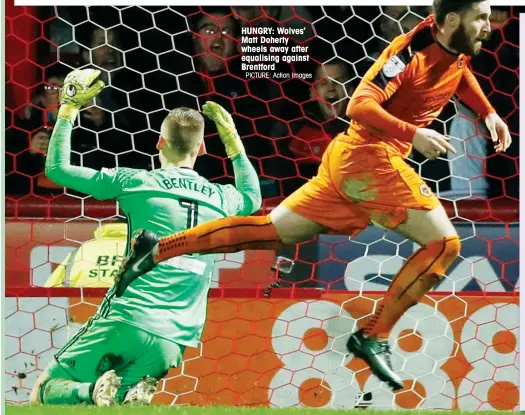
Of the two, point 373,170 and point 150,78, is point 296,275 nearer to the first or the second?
point 373,170

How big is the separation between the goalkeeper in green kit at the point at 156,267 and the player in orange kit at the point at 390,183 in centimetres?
5

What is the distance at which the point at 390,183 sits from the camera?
456cm

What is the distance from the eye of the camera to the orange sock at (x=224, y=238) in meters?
4.59

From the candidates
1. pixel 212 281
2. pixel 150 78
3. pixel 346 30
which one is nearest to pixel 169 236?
pixel 212 281

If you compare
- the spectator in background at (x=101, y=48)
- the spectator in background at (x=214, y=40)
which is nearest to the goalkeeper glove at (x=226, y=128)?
the spectator in background at (x=214, y=40)

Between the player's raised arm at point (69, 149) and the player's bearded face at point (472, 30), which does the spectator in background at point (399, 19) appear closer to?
the player's bearded face at point (472, 30)

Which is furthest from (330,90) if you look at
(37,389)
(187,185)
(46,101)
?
(37,389)

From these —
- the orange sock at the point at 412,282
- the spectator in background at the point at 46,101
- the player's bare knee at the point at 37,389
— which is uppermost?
the spectator in background at the point at 46,101

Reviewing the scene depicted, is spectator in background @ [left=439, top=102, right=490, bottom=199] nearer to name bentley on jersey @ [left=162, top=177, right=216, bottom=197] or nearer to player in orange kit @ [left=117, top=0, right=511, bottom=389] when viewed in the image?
player in orange kit @ [left=117, top=0, right=511, bottom=389]

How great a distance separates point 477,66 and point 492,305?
2.58 feet

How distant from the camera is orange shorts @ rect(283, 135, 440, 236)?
15.0 feet

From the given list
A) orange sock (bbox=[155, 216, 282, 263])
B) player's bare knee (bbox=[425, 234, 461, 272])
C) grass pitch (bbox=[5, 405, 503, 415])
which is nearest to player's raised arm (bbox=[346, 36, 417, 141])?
player's bare knee (bbox=[425, 234, 461, 272])

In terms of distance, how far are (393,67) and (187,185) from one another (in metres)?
0.77

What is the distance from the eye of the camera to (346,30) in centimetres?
463
